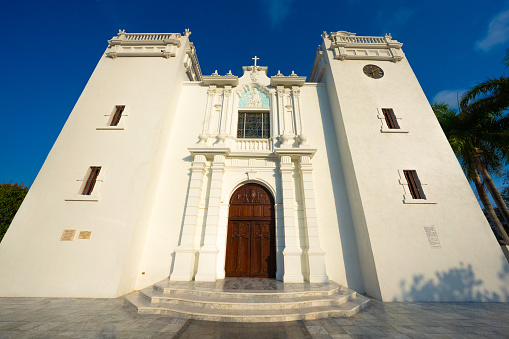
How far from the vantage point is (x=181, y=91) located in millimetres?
10586

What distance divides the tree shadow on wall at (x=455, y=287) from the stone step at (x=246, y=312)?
2413mm

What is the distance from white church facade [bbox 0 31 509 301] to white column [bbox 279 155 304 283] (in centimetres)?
4

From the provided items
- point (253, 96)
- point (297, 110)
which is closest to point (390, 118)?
point (297, 110)

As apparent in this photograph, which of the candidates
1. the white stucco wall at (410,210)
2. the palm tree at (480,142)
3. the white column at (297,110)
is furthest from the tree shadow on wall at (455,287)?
the white column at (297,110)

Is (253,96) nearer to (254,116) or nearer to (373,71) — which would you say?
(254,116)

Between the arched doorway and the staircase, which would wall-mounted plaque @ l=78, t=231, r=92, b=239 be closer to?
the staircase

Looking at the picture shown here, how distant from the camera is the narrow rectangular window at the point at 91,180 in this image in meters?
7.20

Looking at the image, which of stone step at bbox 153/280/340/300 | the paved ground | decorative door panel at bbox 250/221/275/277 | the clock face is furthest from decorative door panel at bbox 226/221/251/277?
the clock face

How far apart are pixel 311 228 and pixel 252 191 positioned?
2851 mm

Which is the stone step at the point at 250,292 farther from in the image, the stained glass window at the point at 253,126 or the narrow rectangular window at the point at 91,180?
the stained glass window at the point at 253,126

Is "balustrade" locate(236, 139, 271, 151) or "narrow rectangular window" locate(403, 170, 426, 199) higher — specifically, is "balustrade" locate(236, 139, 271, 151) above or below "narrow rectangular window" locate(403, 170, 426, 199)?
Result: above

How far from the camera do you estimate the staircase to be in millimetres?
4250

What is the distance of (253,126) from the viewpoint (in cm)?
998

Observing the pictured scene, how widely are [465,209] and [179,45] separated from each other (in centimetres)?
1506
